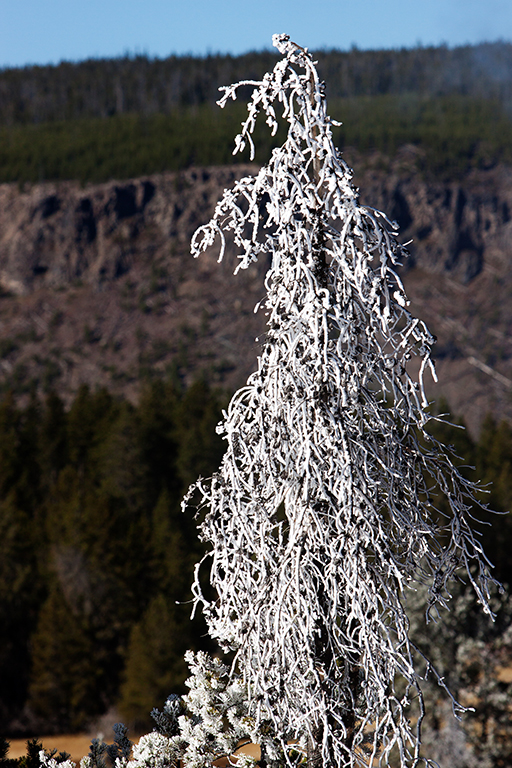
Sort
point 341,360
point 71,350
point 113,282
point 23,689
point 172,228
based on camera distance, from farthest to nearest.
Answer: point 172,228 < point 113,282 < point 71,350 < point 23,689 < point 341,360

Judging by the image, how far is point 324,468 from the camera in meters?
5.12

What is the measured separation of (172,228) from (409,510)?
400ft

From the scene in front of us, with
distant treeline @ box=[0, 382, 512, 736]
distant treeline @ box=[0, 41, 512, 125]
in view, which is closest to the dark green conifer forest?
distant treeline @ box=[0, 382, 512, 736]

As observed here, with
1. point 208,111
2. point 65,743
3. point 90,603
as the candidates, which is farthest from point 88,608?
point 208,111

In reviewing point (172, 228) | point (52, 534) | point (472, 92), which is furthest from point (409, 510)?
point (472, 92)

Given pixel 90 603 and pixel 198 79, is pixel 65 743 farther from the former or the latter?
pixel 198 79

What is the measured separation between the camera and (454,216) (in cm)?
12381

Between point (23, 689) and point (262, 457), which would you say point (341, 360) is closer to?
point (262, 457)

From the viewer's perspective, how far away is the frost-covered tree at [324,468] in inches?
199

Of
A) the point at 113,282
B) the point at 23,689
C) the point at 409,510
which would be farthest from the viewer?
the point at 113,282

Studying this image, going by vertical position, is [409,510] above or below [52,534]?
above

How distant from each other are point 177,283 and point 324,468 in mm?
108556

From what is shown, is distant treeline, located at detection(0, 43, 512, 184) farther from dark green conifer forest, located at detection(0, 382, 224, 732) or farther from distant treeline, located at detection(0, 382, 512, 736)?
dark green conifer forest, located at detection(0, 382, 224, 732)

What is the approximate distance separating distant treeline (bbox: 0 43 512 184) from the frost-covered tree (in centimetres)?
→ 10671
